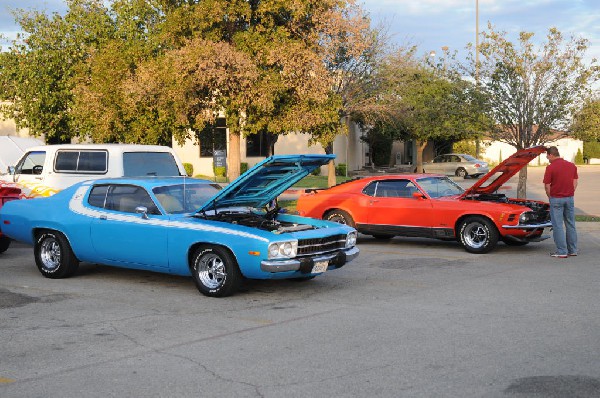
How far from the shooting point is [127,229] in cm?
988

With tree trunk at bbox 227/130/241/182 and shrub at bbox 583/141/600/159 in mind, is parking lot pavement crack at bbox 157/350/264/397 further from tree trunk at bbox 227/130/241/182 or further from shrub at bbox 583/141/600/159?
shrub at bbox 583/141/600/159

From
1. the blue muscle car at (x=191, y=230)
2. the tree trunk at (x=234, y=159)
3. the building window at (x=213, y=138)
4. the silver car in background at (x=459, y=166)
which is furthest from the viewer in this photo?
the silver car in background at (x=459, y=166)

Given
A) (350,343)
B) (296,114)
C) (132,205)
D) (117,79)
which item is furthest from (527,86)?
(350,343)

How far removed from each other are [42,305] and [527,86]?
48.9 feet

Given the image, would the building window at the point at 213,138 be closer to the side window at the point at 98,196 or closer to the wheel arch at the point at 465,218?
the wheel arch at the point at 465,218

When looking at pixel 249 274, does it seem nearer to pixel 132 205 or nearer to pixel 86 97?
pixel 132 205

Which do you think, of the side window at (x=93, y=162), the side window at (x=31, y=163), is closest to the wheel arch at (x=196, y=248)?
the side window at (x=93, y=162)

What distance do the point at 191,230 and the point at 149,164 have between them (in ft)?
19.7

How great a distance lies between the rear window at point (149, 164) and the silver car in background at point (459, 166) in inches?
1234

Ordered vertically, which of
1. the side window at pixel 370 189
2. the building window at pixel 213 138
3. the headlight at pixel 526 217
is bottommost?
the headlight at pixel 526 217

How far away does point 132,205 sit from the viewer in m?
10.1

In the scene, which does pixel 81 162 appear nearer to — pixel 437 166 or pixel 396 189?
pixel 396 189

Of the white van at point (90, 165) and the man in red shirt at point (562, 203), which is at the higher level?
the white van at point (90, 165)

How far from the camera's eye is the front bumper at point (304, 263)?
8.82 meters
